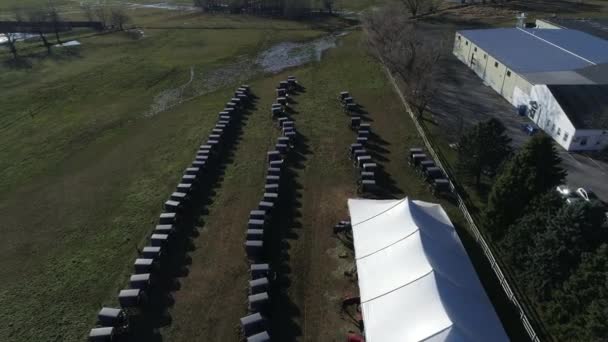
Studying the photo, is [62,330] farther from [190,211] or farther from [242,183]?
[242,183]

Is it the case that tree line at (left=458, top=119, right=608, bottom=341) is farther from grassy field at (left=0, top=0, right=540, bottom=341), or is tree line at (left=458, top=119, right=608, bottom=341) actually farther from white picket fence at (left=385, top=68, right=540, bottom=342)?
grassy field at (left=0, top=0, right=540, bottom=341)

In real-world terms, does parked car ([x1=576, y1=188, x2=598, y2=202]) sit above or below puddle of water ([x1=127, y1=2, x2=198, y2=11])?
below

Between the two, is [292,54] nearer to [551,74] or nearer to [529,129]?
[551,74]

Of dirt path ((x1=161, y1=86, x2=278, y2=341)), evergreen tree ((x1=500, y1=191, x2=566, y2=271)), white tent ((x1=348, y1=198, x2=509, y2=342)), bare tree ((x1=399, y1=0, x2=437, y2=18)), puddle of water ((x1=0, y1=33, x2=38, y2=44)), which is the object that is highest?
bare tree ((x1=399, y1=0, x2=437, y2=18))

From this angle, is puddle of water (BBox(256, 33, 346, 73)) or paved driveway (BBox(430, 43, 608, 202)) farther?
puddle of water (BBox(256, 33, 346, 73))

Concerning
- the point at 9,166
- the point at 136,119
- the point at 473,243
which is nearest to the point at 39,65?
the point at 136,119

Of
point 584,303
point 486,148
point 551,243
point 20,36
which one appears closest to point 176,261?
point 551,243

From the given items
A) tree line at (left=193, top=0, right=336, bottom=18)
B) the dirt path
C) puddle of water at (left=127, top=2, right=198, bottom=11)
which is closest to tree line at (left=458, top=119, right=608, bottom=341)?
the dirt path
